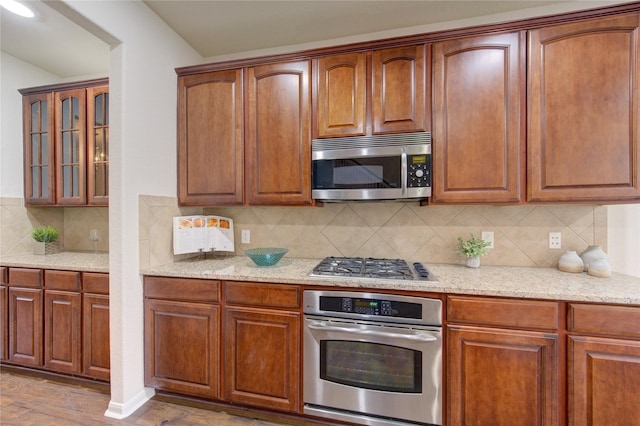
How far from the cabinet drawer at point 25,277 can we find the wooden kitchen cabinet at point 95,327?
43cm

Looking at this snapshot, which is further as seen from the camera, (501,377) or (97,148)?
(97,148)

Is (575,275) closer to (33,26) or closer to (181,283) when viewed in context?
(181,283)

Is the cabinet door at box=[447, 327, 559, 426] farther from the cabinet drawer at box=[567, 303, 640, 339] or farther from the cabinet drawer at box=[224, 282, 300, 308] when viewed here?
the cabinet drawer at box=[224, 282, 300, 308]

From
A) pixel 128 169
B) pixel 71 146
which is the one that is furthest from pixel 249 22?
pixel 71 146

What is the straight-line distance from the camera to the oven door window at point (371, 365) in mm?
1518

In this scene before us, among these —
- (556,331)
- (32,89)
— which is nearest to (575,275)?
(556,331)

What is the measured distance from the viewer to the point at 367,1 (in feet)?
6.28

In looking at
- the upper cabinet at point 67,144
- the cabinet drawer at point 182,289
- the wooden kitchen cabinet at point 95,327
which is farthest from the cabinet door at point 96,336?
the upper cabinet at point 67,144

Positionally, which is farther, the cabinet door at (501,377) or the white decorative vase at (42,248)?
the white decorative vase at (42,248)

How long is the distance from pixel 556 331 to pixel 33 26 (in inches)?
157

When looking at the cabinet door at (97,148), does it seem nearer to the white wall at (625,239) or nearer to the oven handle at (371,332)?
the oven handle at (371,332)

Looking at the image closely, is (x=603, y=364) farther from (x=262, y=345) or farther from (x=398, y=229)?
(x=262, y=345)

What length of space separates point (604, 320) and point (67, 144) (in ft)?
12.9

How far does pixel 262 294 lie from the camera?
1.71 m
